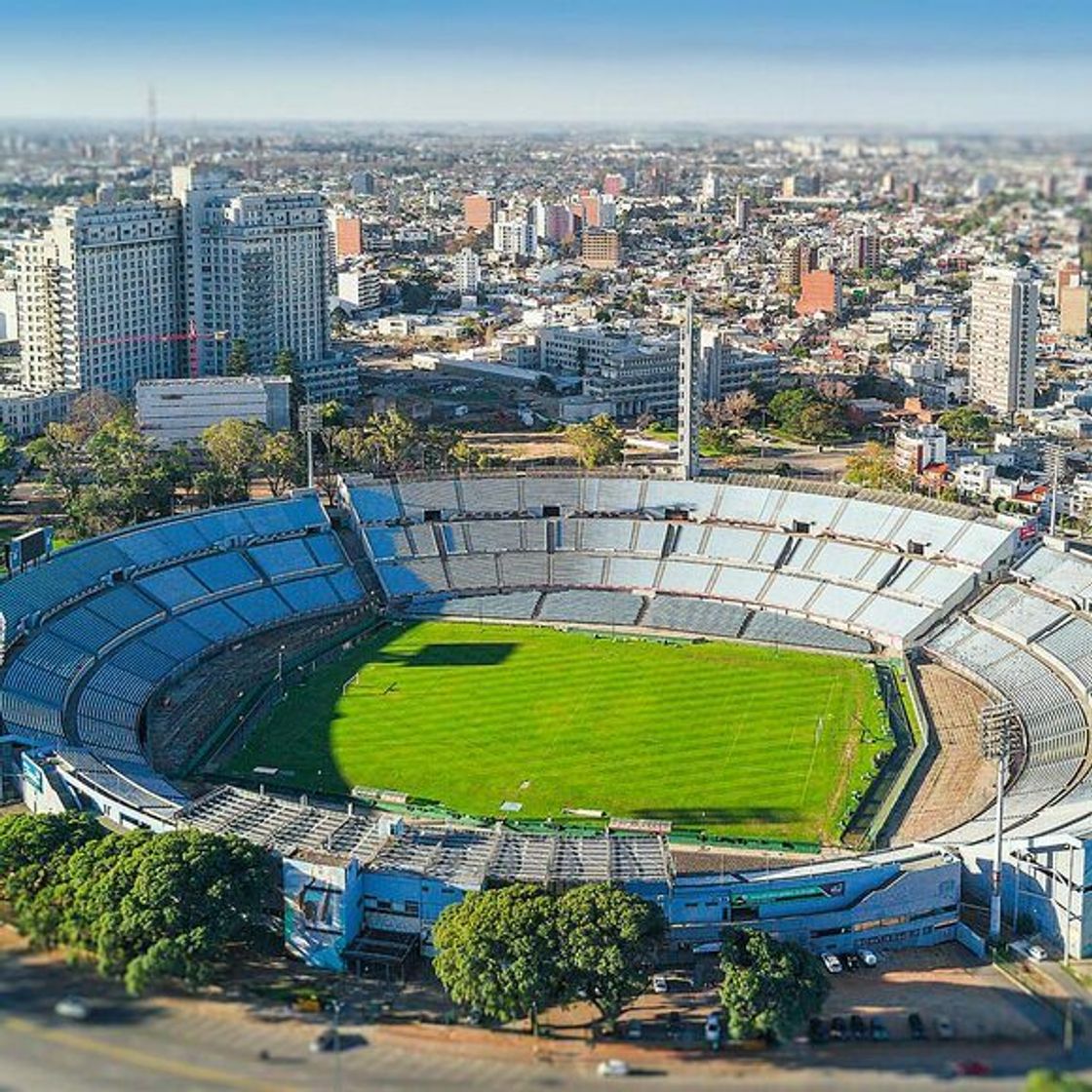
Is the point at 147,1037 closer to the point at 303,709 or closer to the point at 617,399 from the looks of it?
the point at 303,709

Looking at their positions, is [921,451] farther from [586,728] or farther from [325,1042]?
[325,1042]

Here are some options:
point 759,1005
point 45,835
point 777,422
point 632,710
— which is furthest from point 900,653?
point 777,422

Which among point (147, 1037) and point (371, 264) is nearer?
point (147, 1037)

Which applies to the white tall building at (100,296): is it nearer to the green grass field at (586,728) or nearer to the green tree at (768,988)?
the green grass field at (586,728)

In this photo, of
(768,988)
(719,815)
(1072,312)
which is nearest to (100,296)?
(719,815)

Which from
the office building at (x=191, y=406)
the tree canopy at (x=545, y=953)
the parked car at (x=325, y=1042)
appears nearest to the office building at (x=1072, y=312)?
the office building at (x=191, y=406)

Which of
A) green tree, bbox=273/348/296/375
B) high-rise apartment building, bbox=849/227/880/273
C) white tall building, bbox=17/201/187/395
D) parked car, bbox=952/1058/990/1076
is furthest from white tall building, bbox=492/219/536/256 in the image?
parked car, bbox=952/1058/990/1076
